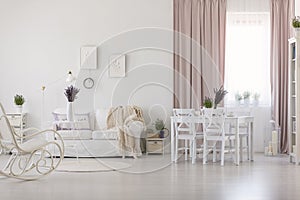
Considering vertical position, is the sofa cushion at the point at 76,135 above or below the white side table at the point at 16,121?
below

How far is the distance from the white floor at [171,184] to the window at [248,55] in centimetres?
239

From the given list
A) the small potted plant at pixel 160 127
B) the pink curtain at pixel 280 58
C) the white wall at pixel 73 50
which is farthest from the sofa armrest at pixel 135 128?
the pink curtain at pixel 280 58

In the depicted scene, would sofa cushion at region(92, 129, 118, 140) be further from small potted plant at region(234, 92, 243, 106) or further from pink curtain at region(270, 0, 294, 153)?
pink curtain at region(270, 0, 294, 153)

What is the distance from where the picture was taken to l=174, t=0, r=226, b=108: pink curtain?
31.1 feet

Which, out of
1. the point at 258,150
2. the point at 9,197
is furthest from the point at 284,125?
the point at 9,197

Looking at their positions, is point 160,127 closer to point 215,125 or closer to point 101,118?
point 101,118

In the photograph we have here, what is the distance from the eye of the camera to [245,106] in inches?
378

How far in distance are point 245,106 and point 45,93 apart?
359 centimetres

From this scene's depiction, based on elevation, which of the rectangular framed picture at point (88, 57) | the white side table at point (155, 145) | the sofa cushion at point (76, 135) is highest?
the rectangular framed picture at point (88, 57)

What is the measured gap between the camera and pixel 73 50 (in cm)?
950

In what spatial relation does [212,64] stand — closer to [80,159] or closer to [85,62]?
[85,62]

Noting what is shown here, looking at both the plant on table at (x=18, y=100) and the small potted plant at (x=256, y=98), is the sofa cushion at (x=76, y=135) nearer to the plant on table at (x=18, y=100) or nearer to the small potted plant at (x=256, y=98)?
the plant on table at (x=18, y=100)

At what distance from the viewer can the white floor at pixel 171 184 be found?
509cm

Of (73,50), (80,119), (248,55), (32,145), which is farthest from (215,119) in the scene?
(73,50)
